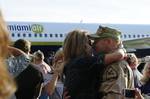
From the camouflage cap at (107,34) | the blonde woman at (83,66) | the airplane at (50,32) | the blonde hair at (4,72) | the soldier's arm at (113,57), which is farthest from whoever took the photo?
the airplane at (50,32)

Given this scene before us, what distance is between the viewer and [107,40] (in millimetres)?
3852

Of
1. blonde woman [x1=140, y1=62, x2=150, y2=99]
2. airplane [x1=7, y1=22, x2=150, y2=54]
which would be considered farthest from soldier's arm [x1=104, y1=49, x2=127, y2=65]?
airplane [x1=7, y1=22, x2=150, y2=54]

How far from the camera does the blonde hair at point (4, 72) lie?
114cm

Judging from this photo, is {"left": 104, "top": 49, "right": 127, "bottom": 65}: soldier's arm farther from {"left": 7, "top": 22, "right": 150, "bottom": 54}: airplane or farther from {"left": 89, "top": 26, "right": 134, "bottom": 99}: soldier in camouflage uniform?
{"left": 7, "top": 22, "right": 150, "bottom": 54}: airplane

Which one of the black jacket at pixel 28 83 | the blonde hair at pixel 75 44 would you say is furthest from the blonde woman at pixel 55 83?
the blonde hair at pixel 75 44

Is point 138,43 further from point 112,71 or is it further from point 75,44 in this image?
point 112,71

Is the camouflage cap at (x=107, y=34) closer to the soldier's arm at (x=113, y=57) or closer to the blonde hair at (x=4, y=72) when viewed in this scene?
the soldier's arm at (x=113, y=57)

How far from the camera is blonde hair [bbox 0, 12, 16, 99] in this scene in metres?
1.14

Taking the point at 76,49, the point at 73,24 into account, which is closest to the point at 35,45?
the point at 73,24

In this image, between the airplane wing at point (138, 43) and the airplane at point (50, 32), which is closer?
the airplane at point (50, 32)

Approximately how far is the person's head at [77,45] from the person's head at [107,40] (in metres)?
0.13

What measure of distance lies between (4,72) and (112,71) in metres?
2.65

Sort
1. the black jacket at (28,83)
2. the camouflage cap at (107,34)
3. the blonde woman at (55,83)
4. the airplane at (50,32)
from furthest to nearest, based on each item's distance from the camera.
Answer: the airplane at (50,32) < the blonde woman at (55,83) < the black jacket at (28,83) < the camouflage cap at (107,34)

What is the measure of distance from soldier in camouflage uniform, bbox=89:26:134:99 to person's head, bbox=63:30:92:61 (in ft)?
0.42
